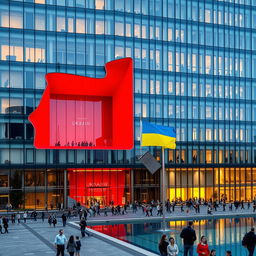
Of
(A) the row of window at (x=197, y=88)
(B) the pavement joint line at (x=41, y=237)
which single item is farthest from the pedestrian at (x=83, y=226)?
(A) the row of window at (x=197, y=88)

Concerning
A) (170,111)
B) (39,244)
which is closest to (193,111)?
(170,111)

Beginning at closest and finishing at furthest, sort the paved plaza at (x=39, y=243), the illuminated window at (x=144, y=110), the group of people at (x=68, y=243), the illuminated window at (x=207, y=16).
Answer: the group of people at (x=68, y=243) → the paved plaza at (x=39, y=243) → the illuminated window at (x=144, y=110) → the illuminated window at (x=207, y=16)

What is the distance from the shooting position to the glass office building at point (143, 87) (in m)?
59.7

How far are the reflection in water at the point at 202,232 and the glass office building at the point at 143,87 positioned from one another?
23.8m

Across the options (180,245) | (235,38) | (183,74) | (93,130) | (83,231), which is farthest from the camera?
(235,38)

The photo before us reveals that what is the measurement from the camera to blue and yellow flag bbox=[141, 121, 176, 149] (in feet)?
115

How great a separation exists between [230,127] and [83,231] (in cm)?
4726

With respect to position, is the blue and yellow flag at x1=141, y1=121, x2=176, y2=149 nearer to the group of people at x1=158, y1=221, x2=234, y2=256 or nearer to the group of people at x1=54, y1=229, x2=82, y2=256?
the group of people at x1=54, y1=229, x2=82, y2=256

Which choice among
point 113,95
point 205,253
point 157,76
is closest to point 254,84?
point 157,76

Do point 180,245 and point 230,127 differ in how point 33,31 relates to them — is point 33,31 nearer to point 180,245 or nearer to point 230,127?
point 230,127

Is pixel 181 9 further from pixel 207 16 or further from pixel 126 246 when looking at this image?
pixel 126 246

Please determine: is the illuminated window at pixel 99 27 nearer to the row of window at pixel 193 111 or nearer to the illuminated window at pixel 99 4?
the illuminated window at pixel 99 4

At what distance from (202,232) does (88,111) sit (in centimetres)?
3447

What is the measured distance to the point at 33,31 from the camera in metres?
60.5
